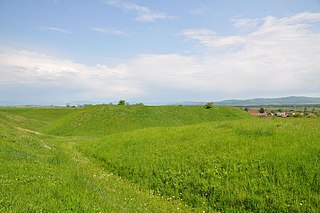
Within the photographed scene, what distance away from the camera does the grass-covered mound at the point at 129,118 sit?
160 ft

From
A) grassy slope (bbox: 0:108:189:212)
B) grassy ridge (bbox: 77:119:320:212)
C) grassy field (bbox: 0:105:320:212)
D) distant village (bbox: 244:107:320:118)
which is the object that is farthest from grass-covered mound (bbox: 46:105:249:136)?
grassy slope (bbox: 0:108:189:212)

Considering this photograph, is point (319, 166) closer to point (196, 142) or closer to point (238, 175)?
point (238, 175)

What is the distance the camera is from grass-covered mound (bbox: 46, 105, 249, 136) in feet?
160

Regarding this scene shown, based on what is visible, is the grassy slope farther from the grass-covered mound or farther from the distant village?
the distant village

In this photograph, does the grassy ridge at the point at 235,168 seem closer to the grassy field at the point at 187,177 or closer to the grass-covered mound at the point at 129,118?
the grassy field at the point at 187,177

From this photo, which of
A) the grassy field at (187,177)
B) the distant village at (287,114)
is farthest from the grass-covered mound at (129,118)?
the grassy field at (187,177)

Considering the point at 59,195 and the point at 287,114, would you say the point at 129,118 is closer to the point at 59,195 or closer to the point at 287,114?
the point at 287,114

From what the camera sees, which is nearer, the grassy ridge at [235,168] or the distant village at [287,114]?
the grassy ridge at [235,168]

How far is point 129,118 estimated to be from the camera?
5234 centimetres

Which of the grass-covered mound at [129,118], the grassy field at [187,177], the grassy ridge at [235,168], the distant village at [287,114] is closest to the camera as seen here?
the grassy field at [187,177]

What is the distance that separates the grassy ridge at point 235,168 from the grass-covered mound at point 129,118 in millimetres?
29320

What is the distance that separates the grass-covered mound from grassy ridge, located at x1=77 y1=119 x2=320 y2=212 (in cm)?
2932

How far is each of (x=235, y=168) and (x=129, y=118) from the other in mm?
40817

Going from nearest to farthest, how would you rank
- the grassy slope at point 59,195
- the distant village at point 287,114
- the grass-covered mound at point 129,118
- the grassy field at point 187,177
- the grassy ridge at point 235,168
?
the grassy slope at point 59,195 → the grassy field at point 187,177 → the grassy ridge at point 235,168 → the grass-covered mound at point 129,118 → the distant village at point 287,114
